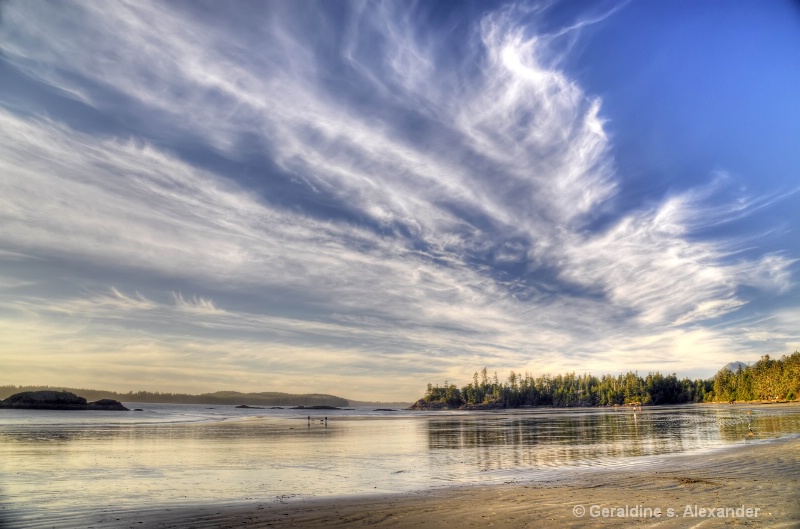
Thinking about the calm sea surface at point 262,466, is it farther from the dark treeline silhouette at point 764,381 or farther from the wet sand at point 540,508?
the dark treeline silhouette at point 764,381

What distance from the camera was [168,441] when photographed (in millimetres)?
39562

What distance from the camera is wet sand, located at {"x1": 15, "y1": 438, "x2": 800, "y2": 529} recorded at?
1234 cm

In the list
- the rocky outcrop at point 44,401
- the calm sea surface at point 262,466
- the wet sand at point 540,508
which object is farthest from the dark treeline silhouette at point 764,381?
the rocky outcrop at point 44,401

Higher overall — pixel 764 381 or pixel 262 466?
pixel 262 466

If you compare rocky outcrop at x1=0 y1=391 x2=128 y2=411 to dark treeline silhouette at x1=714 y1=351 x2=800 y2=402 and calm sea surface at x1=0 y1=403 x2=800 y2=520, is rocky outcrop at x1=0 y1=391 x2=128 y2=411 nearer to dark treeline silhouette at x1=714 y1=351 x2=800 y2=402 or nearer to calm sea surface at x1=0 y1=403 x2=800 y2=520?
calm sea surface at x1=0 y1=403 x2=800 y2=520

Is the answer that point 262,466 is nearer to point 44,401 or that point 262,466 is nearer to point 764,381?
point 44,401

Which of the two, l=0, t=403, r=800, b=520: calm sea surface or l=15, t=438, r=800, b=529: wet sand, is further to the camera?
l=0, t=403, r=800, b=520: calm sea surface

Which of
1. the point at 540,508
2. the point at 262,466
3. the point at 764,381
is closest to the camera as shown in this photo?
the point at 540,508

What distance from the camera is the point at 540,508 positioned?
13805mm

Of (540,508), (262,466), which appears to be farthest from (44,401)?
(540,508)

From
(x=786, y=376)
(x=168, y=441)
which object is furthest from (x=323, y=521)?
(x=786, y=376)

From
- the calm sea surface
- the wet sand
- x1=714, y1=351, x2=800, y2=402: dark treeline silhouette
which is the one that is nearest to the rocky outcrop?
the calm sea surface

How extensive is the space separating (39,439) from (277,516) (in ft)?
124

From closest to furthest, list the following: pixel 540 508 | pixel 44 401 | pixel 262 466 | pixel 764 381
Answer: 1. pixel 540 508
2. pixel 262 466
3. pixel 44 401
4. pixel 764 381
